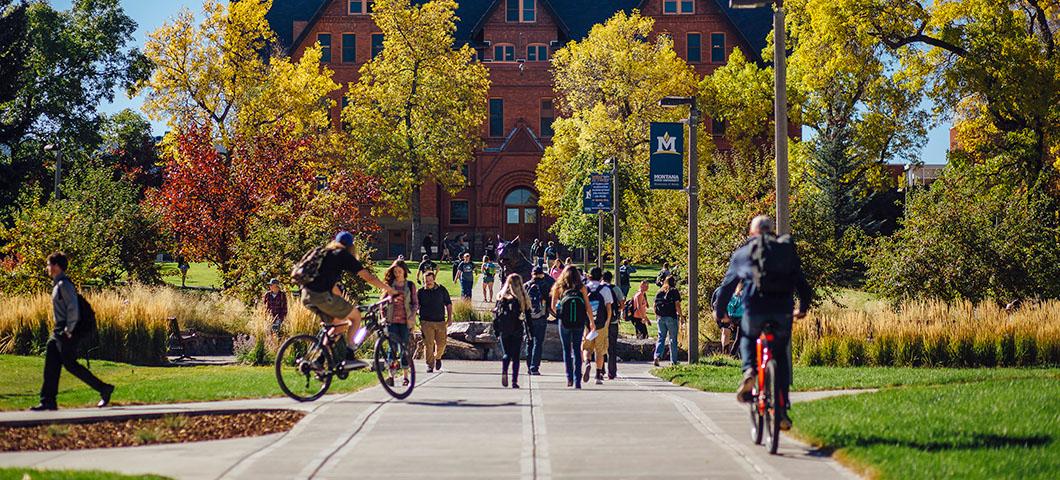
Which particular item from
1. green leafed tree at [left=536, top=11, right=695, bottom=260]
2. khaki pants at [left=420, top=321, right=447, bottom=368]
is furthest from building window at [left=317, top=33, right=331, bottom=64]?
khaki pants at [left=420, top=321, right=447, bottom=368]

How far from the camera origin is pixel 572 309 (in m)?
17.8

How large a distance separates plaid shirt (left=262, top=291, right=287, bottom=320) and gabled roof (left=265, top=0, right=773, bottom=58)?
49.9 metres

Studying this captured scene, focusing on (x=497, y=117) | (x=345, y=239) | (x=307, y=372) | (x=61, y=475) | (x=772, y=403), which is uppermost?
(x=497, y=117)

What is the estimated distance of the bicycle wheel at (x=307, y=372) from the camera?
13.9 meters

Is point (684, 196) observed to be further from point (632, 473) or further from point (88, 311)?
point (632, 473)

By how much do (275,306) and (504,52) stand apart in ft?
164

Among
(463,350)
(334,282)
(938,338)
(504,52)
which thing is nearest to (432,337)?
(463,350)

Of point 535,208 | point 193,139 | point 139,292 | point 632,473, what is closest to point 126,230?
point 193,139

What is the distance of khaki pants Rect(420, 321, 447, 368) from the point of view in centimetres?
2025

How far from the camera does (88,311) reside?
1414 centimetres

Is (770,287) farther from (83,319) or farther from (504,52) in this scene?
(504,52)

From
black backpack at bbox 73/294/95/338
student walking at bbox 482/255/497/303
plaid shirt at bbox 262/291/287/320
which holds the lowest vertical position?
black backpack at bbox 73/294/95/338

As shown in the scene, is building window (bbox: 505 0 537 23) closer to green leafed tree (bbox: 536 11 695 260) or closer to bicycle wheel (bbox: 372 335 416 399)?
green leafed tree (bbox: 536 11 695 260)

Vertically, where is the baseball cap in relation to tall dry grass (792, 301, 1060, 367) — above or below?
above
